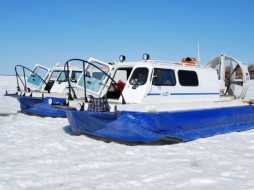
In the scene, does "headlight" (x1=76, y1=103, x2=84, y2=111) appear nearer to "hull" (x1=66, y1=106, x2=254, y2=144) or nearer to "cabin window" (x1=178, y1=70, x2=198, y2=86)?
"hull" (x1=66, y1=106, x2=254, y2=144)

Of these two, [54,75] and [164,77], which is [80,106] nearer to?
A: [164,77]

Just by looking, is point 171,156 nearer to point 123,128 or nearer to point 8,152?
point 123,128

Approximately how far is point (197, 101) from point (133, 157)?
121 inches

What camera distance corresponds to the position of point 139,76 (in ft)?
21.7

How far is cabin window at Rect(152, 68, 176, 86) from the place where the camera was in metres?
6.57

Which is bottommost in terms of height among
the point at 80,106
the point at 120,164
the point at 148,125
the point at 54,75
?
the point at 120,164

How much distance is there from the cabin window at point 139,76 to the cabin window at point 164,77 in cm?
18

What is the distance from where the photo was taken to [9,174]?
399cm

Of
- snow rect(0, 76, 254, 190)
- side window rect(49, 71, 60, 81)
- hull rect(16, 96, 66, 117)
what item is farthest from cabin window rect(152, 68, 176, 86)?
side window rect(49, 71, 60, 81)

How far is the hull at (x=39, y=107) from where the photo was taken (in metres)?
9.23

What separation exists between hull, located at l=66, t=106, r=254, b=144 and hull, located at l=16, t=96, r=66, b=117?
2.77 m

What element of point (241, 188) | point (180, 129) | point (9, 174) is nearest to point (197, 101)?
point (180, 129)

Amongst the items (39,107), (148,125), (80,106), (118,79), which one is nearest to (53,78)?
(39,107)

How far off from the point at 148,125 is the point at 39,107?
15.9ft
